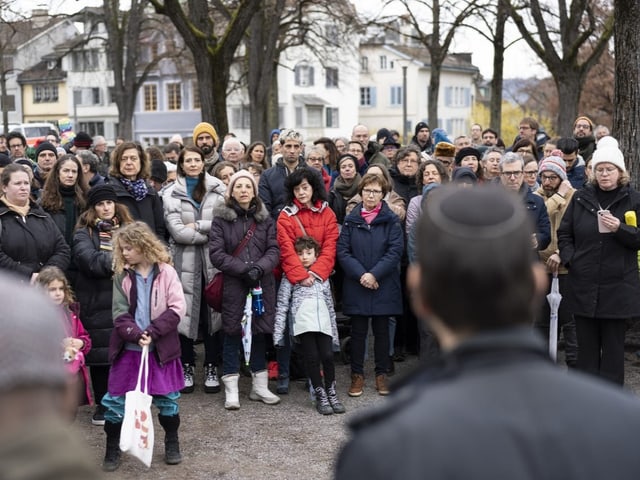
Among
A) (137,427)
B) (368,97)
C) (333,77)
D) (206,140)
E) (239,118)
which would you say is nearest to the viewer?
(137,427)

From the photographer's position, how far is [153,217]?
27.8 feet

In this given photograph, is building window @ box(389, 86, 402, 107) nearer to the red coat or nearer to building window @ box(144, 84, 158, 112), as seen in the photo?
building window @ box(144, 84, 158, 112)

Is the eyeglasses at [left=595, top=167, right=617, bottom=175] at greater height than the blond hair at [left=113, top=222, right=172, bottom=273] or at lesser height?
greater

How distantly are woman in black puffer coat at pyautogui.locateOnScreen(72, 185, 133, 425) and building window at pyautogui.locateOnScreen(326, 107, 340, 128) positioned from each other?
64310 mm

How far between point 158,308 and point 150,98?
66.6 meters

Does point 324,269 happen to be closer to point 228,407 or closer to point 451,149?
point 228,407

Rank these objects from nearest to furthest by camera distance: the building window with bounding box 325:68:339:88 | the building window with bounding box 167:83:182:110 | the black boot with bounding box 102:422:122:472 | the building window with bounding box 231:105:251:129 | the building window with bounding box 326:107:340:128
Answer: the black boot with bounding box 102:422:122:472 → the building window with bounding box 325:68:339:88 → the building window with bounding box 231:105:251:129 → the building window with bounding box 167:83:182:110 → the building window with bounding box 326:107:340:128

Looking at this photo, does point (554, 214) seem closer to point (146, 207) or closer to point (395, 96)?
point (146, 207)

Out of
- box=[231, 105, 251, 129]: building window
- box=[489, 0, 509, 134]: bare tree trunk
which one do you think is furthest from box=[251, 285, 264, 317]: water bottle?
box=[231, 105, 251, 129]: building window

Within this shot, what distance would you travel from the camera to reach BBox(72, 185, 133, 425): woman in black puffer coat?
703 cm

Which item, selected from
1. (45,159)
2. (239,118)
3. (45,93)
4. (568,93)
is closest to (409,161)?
(45,159)

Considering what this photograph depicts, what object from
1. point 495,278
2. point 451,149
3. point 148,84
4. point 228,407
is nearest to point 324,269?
point 228,407

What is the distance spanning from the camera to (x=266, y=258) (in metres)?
8.05

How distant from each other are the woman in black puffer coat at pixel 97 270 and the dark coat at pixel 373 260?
2118mm
